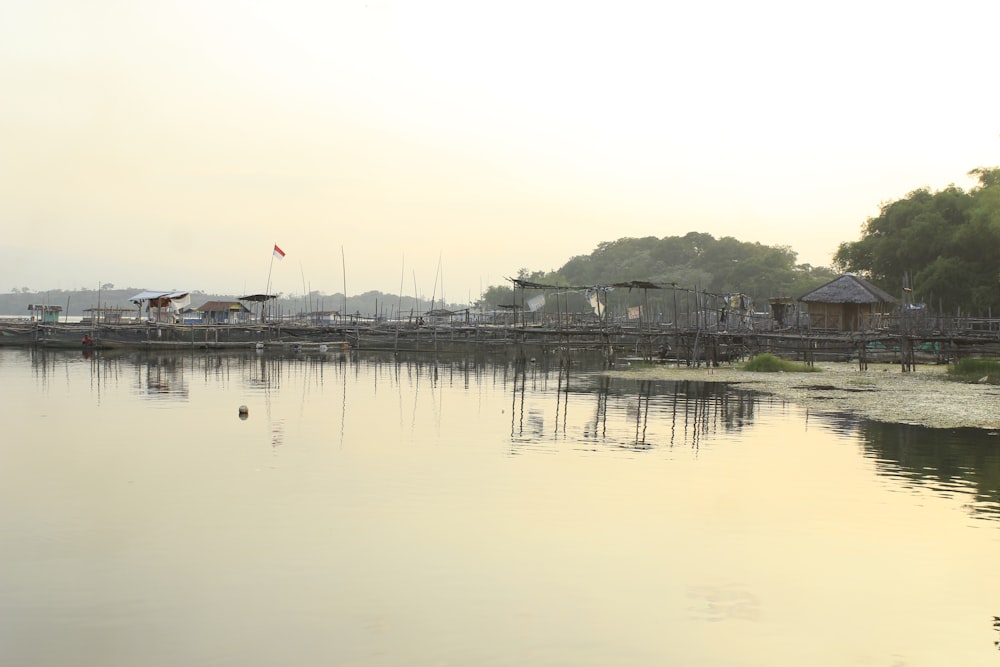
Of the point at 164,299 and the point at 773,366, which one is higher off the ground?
the point at 164,299

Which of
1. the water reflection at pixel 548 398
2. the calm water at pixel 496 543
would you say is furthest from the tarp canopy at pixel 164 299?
the calm water at pixel 496 543

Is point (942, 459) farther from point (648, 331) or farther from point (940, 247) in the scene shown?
point (940, 247)

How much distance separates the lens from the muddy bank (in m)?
23.5

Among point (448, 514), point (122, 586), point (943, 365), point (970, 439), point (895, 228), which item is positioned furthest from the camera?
point (895, 228)

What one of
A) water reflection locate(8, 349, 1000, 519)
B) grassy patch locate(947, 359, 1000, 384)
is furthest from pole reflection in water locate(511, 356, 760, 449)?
grassy patch locate(947, 359, 1000, 384)

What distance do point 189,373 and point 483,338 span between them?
26530mm

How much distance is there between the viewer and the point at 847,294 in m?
47.4

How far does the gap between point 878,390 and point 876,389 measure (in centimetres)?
39

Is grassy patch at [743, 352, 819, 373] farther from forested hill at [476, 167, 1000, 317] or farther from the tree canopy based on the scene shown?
the tree canopy

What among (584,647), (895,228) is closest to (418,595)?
(584,647)

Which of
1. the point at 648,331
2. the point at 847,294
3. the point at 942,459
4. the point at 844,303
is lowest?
the point at 942,459

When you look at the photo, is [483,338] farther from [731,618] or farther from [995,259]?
[731,618]

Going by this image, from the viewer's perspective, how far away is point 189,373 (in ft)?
128

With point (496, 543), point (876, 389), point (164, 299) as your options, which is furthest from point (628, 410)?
point (164, 299)
